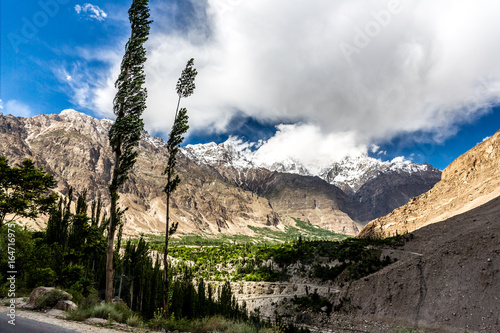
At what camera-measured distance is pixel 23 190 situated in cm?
2092

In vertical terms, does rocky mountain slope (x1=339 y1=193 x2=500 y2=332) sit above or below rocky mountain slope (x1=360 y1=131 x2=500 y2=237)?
below

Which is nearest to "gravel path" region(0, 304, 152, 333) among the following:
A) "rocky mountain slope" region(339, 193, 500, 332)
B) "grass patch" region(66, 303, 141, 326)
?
"grass patch" region(66, 303, 141, 326)

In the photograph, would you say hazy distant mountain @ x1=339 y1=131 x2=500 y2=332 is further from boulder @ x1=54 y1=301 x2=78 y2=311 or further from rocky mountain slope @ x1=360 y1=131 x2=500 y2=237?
boulder @ x1=54 y1=301 x2=78 y2=311

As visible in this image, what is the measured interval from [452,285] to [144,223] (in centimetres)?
18395

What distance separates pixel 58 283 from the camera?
18875 millimetres

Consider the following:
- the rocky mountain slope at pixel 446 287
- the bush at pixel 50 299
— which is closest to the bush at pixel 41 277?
the bush at pixel 50 299

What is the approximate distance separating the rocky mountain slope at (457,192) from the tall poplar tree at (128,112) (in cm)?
4977

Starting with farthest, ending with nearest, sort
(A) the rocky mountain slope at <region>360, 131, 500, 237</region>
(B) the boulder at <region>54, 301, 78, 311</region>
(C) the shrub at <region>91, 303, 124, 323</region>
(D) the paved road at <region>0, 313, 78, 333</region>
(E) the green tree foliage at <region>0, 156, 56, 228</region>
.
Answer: (A) the rocky mountain slope at <region>360, 131, 500, 237</region> < (E) the green tree foliage at <region>0, 156, 56, 228</region> < (B) the boulder at <region>54, 301, 78, 311</region> < (C) the shrub at <region>91, 303, 124, 323</region> < (D) the paved road at <region>0, 313, 78, 333</region>

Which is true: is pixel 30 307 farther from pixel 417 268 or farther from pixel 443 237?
pixel 443 237

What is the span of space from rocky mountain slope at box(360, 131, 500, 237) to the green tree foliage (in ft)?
182

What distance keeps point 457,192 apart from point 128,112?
63.0 metres

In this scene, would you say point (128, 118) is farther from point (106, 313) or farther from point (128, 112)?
point (106, 313)

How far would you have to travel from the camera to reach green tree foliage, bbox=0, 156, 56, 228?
19.9m

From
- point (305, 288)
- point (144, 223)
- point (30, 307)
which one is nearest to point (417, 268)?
point (305, 288)
